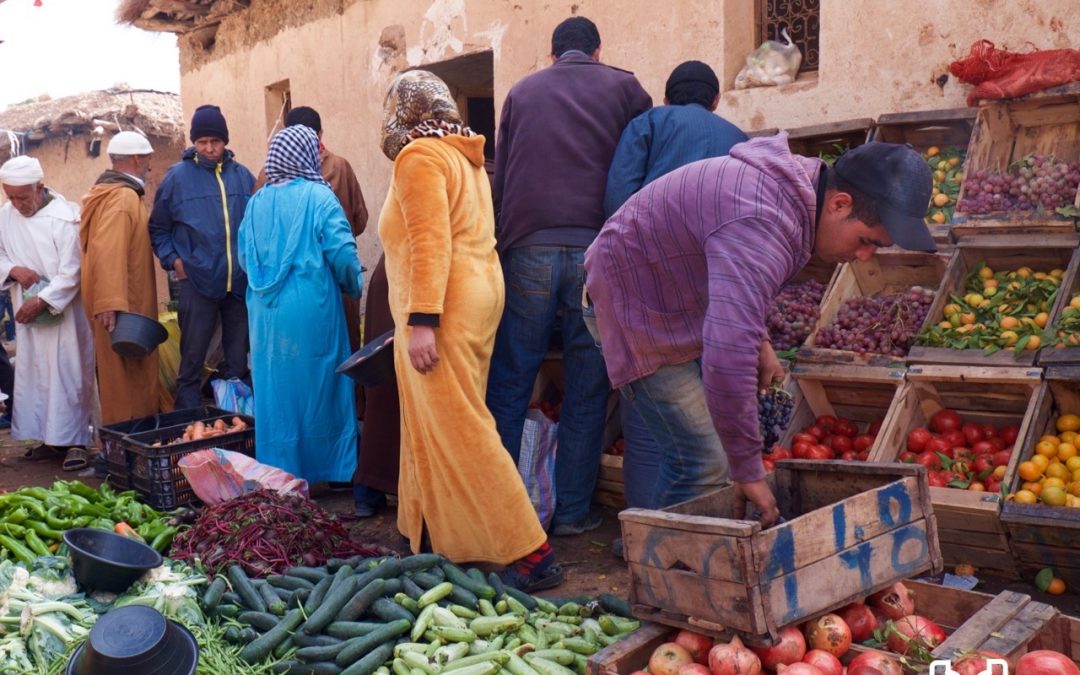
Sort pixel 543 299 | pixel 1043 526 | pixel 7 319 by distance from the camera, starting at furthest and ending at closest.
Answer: pixel 7 319, pixel 543 299, pixel 1043 526

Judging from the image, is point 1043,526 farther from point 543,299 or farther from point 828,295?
point 543,299

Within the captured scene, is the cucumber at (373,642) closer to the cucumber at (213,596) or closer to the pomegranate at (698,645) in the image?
the cucumber at (213,596)

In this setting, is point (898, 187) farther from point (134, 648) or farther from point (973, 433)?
point (134, 648)

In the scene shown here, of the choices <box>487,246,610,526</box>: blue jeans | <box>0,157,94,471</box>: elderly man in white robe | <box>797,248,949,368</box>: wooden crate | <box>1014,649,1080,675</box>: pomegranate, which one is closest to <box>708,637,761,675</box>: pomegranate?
<box>1014,649,1080,675</box>: pomegranate

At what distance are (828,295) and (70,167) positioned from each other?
1283 centimetres

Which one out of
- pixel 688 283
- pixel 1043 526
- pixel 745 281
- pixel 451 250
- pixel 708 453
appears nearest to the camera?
pixel 745 281

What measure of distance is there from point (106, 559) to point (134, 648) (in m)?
0.97

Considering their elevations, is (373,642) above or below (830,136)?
below

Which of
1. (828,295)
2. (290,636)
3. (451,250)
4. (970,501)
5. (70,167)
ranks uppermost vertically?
(70,167)

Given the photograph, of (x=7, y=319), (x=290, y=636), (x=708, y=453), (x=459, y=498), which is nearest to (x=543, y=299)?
(x=459, y=498)

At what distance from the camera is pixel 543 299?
427 cm

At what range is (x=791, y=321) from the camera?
4.83 m

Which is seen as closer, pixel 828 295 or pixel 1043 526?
pixel 1043 526

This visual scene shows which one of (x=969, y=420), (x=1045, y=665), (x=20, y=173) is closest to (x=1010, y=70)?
(x=969, y=420)
